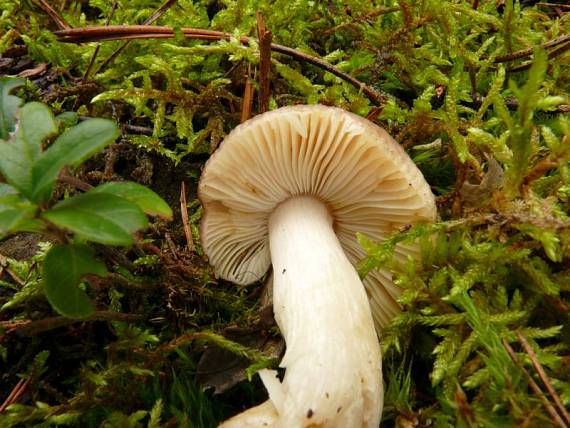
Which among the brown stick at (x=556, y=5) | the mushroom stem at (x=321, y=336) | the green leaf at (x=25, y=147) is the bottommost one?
the mushroom stem at (x=321, y=336)

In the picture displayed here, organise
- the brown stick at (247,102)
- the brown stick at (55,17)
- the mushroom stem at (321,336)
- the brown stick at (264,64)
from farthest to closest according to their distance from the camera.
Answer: the brown stick at (55,17), the brown stick at (247,102), the brown stick at (264,64), the mushroom stem at (321,336)

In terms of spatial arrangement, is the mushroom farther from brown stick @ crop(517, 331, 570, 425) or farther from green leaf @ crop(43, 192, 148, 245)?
green leaf @ crop(43, 192, 148, 245)

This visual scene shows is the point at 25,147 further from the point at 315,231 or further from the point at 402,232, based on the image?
the point at 402,232

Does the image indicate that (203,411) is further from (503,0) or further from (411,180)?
(503,0)

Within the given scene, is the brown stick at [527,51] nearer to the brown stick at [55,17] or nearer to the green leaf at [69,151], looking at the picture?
the green leaf at [69,151]

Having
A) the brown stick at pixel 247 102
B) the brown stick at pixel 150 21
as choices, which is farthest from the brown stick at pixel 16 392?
the brown stick at pixel 150 21

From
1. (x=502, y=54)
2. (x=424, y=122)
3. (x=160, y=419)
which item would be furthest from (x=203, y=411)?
(x=502, y=54)
